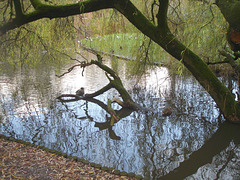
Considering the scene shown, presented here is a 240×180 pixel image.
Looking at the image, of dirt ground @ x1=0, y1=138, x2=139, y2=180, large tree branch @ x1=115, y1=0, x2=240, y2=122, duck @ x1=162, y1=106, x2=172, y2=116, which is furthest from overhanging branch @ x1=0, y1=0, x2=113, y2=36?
duck @ x1=162, y1=106, x2=172, y2=116

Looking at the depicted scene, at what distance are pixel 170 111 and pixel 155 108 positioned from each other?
60 cm

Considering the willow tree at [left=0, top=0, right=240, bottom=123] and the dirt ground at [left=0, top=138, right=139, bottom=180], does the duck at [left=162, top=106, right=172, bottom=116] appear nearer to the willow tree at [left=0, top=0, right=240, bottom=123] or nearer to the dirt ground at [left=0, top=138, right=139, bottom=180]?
the willow tree at [left=0, top=0, right=240, bottom=123]

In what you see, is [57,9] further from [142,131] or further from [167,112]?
[167,112]

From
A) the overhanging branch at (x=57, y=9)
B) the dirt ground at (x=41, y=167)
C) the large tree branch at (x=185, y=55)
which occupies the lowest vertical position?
the dirt ground at (x=41, y=167)

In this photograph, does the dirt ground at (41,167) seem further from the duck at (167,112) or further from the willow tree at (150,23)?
the duck at (167,112)

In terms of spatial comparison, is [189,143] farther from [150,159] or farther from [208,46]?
[208,46]

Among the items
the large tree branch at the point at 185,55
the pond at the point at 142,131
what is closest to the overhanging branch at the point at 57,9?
the large tree branch at the point at 185,55

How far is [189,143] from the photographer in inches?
177

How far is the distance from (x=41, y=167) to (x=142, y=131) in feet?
8.26

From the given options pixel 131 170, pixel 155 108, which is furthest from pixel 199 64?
pixel 131 170

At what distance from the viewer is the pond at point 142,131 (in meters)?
3.77

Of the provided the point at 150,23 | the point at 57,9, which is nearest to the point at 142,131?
the point at 150,23

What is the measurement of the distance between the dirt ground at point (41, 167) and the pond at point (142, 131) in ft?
1.73

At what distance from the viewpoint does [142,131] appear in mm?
5094
